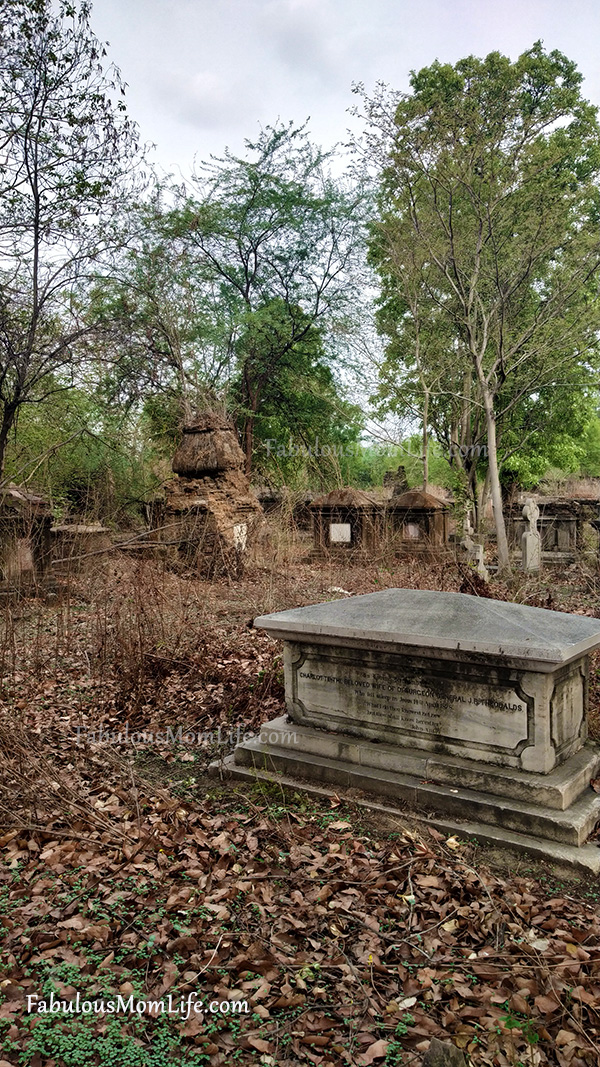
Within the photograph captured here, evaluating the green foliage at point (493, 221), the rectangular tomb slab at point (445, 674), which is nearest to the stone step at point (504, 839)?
the rectangular tomb slab at point (445, 674)

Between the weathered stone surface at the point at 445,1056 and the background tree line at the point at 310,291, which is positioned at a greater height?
the background tree line at the point at 310,291

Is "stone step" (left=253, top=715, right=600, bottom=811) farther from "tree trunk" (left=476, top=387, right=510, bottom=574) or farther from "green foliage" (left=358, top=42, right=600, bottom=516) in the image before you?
"green foliage" (left=358, top=42, right=600, bottom=516)

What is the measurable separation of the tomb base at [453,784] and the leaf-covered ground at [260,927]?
0.53 feet

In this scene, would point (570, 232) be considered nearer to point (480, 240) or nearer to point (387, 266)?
point (480, 240)

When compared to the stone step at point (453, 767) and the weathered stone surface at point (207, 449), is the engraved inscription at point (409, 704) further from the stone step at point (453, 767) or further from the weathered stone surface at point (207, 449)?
the weathered stone surface at point (207, 449)

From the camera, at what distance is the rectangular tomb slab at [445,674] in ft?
12.3

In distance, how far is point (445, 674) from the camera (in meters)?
4.04

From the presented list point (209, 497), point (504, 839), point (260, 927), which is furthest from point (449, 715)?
point (209, 497)

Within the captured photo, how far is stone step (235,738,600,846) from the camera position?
353cm

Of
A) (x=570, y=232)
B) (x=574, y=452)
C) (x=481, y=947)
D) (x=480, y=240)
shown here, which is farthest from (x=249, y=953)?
(x=574, y=452)

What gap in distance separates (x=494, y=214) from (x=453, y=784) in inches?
560

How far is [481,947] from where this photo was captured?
108 inches

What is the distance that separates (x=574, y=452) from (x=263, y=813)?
2480cm

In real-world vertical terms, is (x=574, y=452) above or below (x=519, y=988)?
above
